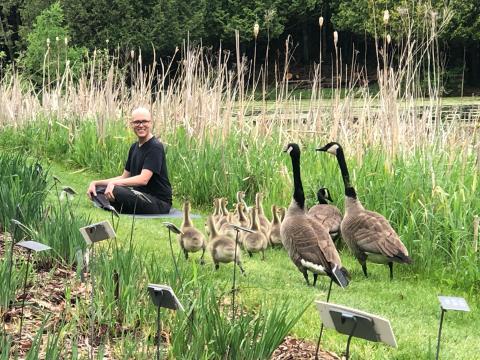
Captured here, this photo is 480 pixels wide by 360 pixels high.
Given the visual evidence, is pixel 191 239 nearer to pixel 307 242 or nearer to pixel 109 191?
pixel 307 242

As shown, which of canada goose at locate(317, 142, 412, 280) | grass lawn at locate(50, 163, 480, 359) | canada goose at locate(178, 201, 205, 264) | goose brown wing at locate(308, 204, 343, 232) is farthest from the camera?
goose brown wing at locate(308, 204, 343, 232)

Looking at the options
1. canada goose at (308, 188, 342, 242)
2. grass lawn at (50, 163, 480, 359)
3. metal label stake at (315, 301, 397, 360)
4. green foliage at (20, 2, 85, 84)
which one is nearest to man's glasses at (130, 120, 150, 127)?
grass lawn at (50, 163, 480, 359)

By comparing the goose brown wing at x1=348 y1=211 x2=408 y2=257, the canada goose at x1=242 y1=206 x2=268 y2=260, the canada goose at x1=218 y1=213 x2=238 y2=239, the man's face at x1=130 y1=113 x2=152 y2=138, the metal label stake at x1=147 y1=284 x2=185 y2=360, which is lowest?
the canada goose at x1=242 y1=206 x2=268 y2=260

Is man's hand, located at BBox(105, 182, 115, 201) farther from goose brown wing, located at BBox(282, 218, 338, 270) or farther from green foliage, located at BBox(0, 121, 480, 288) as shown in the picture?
goose brown wing, located at BBox(282, 218, 338, 270)

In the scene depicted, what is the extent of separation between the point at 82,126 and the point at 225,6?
32.0 metres

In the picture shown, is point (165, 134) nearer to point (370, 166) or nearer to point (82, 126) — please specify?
point (82, 126)

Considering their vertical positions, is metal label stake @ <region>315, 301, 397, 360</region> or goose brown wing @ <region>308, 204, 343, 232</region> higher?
metal label stake @ <region>315, 301, 397, 360</region>

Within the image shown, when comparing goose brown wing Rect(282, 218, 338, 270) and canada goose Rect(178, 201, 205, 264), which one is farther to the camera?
canada goose Rect(178, 201, 205, 264)

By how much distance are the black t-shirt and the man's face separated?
4.4 inches

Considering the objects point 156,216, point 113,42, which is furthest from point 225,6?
point 156,216

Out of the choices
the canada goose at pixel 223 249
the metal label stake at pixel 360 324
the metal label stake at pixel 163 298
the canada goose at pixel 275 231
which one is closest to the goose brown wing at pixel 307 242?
the canada goose at pixel 223 249

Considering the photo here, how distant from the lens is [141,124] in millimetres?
8156

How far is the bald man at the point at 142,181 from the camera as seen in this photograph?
8164mm

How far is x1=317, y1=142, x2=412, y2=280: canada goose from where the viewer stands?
5.70 metres
